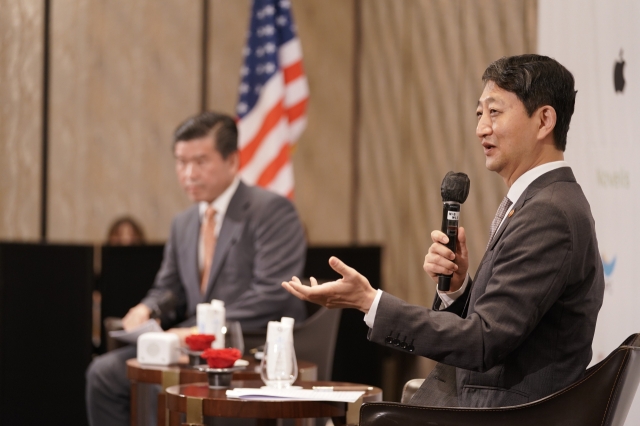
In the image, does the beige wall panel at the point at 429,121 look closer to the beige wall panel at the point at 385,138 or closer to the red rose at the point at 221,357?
the beige wall panel at the point at 385,138

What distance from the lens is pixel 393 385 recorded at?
6.33 m

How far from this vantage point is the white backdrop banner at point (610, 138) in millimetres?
2965

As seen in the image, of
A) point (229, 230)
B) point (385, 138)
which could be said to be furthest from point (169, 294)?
point (385, 138)

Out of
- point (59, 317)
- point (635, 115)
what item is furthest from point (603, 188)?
point (59, 317)

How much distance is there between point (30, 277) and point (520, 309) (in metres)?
3.63

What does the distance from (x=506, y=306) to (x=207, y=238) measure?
2.52m

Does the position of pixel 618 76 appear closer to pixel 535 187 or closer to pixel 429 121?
pixel 535 187

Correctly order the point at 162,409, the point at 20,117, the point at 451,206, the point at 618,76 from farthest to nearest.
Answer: the point at 20,117 → the point at 162,409 → the point at 618,76 → the point at 451,206

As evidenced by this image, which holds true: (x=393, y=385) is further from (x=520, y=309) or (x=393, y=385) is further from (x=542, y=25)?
(x=520, y=309)

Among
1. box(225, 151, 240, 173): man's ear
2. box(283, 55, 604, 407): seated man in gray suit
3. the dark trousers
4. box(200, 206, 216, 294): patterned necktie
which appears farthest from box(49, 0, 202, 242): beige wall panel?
box(283, 55, 604, 407): seated man in gray suit

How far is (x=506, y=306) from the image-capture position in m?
2.04

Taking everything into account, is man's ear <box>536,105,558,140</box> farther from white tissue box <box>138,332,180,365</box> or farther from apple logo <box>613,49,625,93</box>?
white tissue box <box>138,332,180,365</box>

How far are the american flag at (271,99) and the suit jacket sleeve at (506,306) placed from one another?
3840 mm

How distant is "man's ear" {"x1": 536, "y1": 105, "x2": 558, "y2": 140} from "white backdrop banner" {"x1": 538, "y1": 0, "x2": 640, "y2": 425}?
33.7 inches
